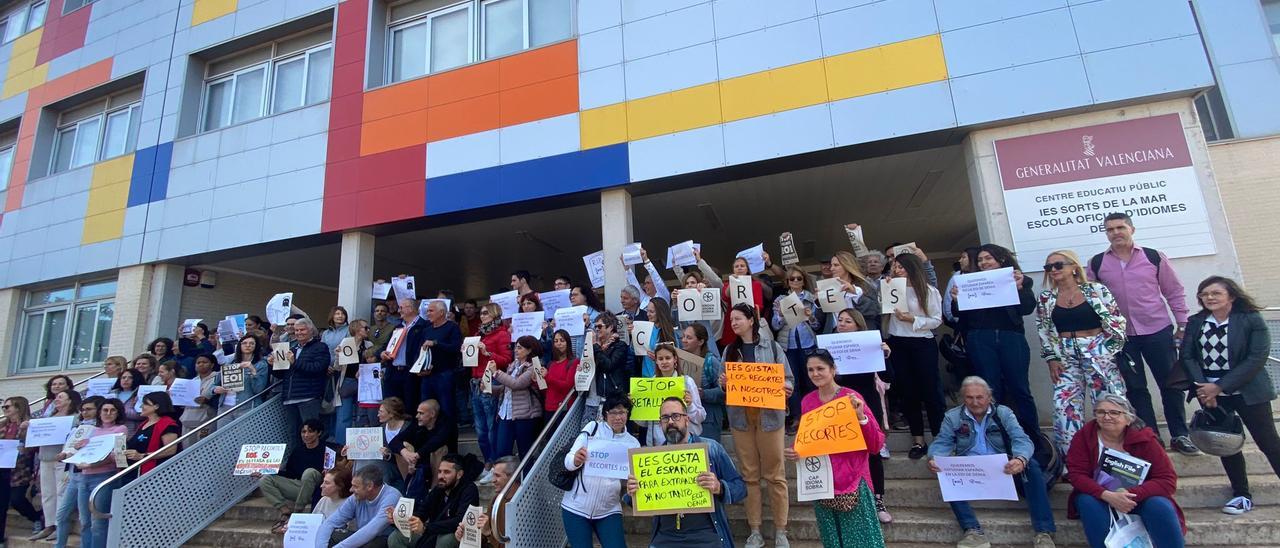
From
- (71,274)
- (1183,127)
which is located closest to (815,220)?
(1183,127)

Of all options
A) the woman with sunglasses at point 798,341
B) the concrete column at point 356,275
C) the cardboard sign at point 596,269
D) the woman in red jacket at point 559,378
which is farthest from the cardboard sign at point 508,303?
the woman with sunglasses at point 798,341

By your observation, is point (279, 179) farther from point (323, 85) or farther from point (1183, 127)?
point (1183, 127)

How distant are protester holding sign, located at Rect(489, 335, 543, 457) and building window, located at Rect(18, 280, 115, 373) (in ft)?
31.8

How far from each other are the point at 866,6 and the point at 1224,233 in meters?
4.39

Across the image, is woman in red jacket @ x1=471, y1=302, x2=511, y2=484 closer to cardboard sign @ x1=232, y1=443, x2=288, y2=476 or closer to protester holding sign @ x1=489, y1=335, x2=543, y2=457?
protester holding sign @ x1=489, y1=335, x2=543, y2=457

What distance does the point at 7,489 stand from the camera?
7.23 meters

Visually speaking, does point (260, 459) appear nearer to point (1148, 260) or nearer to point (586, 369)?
point (586, 369)

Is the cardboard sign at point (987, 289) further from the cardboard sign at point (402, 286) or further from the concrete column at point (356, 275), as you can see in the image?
the concrete column at point (356, 275)

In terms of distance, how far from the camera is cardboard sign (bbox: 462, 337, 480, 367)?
6141 mm

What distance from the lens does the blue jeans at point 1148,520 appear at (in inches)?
134

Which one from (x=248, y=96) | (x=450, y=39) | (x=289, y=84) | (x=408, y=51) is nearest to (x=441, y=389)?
(x=450, y=39)

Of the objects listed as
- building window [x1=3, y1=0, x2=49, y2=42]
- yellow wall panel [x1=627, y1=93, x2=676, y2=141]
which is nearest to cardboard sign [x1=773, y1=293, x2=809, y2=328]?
yellow wall panel [x1=627, y1=93, x2=676, y2=141]

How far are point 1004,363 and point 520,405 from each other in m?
4.50

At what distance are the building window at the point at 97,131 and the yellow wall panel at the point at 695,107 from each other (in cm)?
1098
